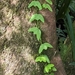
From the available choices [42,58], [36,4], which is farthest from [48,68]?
[36,4]

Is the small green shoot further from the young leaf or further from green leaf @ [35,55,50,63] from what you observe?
the young leaf

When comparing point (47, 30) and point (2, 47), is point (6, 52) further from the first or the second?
point (47, 30)

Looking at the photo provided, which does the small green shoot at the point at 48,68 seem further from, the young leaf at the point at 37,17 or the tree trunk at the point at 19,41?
the young leaf at the point at 37,17

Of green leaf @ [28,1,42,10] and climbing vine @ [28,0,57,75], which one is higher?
green leaf @ [28,1,42,10]

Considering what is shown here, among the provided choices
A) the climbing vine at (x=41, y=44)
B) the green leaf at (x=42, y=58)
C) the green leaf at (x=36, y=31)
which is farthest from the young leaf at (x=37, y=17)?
the green leaf at (x=42, y=58)

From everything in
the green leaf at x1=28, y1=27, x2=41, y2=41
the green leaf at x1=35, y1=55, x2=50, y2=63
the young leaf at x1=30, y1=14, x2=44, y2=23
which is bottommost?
the green leaf at x1=35, y1=55, x2=50, y2=63

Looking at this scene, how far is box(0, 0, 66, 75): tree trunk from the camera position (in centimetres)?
245

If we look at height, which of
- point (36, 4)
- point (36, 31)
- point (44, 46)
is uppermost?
point (36, 4)

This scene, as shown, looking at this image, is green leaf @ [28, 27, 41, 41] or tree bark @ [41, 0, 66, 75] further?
tree bark @ [41, 0, 66, 75]

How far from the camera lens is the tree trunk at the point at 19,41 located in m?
2.45

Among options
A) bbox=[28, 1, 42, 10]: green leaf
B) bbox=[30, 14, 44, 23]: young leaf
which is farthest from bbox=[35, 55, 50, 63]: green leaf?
bbox=[28, 1, 42, 10]: green leaf

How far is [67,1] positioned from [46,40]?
100 centimetres

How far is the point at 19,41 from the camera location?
2502 mm

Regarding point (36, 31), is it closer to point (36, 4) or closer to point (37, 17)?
point (37, 17)
